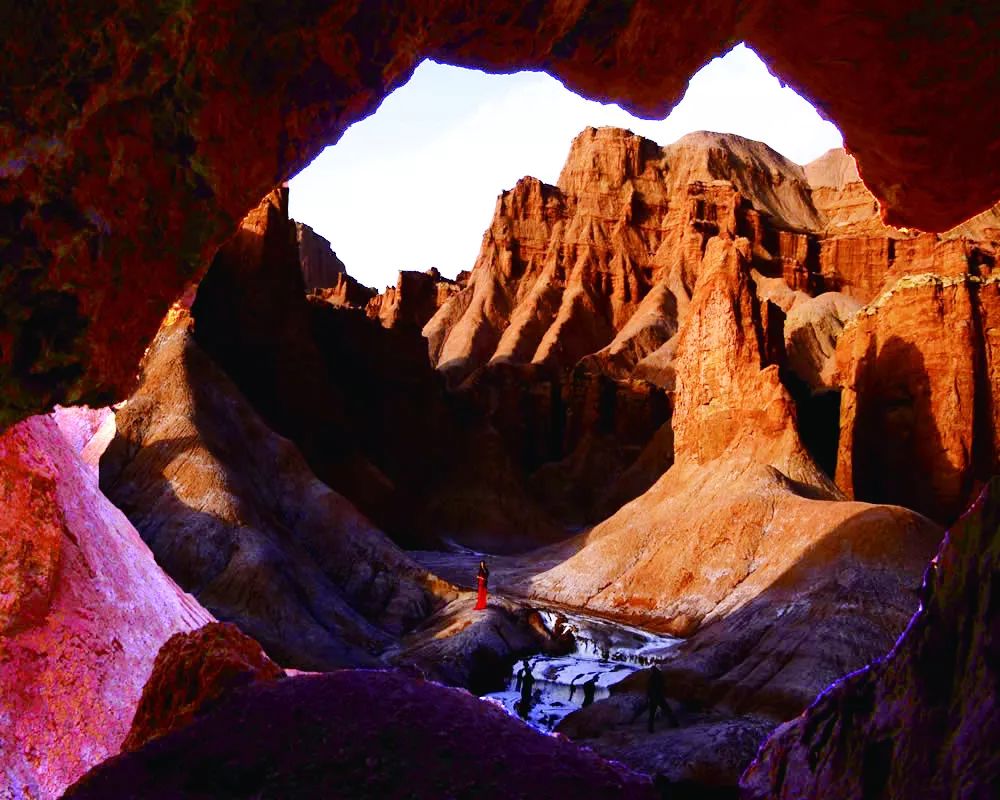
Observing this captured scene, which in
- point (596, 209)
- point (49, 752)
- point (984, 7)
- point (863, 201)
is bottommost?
point (49, 752)

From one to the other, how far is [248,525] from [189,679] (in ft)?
51.0

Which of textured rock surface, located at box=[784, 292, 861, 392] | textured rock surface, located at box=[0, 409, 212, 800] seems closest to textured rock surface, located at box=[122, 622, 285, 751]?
textured rock surface, located at box=[0, 409, 212, 800]

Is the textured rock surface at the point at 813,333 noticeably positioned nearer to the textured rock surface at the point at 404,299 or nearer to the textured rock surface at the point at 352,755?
the textured rock surface at the point at 404,299

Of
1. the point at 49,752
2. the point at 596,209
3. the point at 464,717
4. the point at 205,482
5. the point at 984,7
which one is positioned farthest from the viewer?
the point at 596,209

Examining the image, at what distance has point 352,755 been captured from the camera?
671cm

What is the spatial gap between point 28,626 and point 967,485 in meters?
28.4

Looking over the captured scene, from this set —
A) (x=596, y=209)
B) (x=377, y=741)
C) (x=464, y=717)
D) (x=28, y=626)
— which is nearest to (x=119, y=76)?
(x=377, y=741)

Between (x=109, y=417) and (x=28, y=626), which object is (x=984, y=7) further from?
(x=109, y=417)

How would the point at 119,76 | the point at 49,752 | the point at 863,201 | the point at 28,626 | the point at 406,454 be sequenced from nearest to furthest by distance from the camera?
1. the point at 119,76
2. the point at 49,752
3. the point at 28,626
4. the point at 406,454
5. the point at 863,201

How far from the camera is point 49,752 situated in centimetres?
825

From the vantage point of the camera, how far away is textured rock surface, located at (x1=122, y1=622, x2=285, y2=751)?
7.68 metres

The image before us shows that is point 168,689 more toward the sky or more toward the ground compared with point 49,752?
more toward the sky

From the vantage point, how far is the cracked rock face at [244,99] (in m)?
4.58

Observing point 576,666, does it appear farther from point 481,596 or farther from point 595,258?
point 595,258
